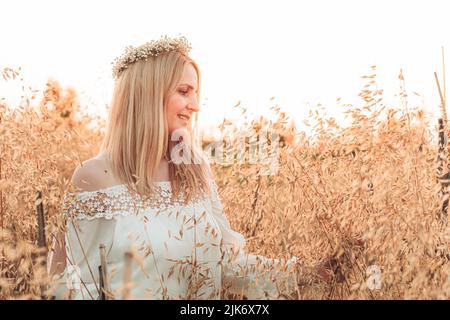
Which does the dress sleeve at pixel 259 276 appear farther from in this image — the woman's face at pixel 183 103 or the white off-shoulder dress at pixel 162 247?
the woman's face at pixel 183 103

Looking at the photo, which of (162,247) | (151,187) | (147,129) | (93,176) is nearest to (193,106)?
(147,129)

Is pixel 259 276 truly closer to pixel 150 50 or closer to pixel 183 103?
pixel 183 103

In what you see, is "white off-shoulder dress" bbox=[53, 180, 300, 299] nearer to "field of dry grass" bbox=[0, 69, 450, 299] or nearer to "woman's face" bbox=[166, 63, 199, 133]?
"field of dry grass" bbox=[0, 69, 450, 299]

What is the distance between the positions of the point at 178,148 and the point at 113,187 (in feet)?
1.07

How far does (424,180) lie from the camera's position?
2064 mm

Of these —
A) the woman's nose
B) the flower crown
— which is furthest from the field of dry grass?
the flower crown

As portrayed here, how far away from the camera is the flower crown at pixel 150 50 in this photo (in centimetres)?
255

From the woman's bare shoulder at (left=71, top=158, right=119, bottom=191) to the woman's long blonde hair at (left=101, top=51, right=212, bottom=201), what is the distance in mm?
42

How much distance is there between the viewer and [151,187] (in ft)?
7.82

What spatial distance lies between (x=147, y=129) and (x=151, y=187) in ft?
0.76

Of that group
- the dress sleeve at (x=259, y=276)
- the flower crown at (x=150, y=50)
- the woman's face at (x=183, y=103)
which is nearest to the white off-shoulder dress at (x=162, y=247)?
the dress sleeve at (x=259, y=276)
